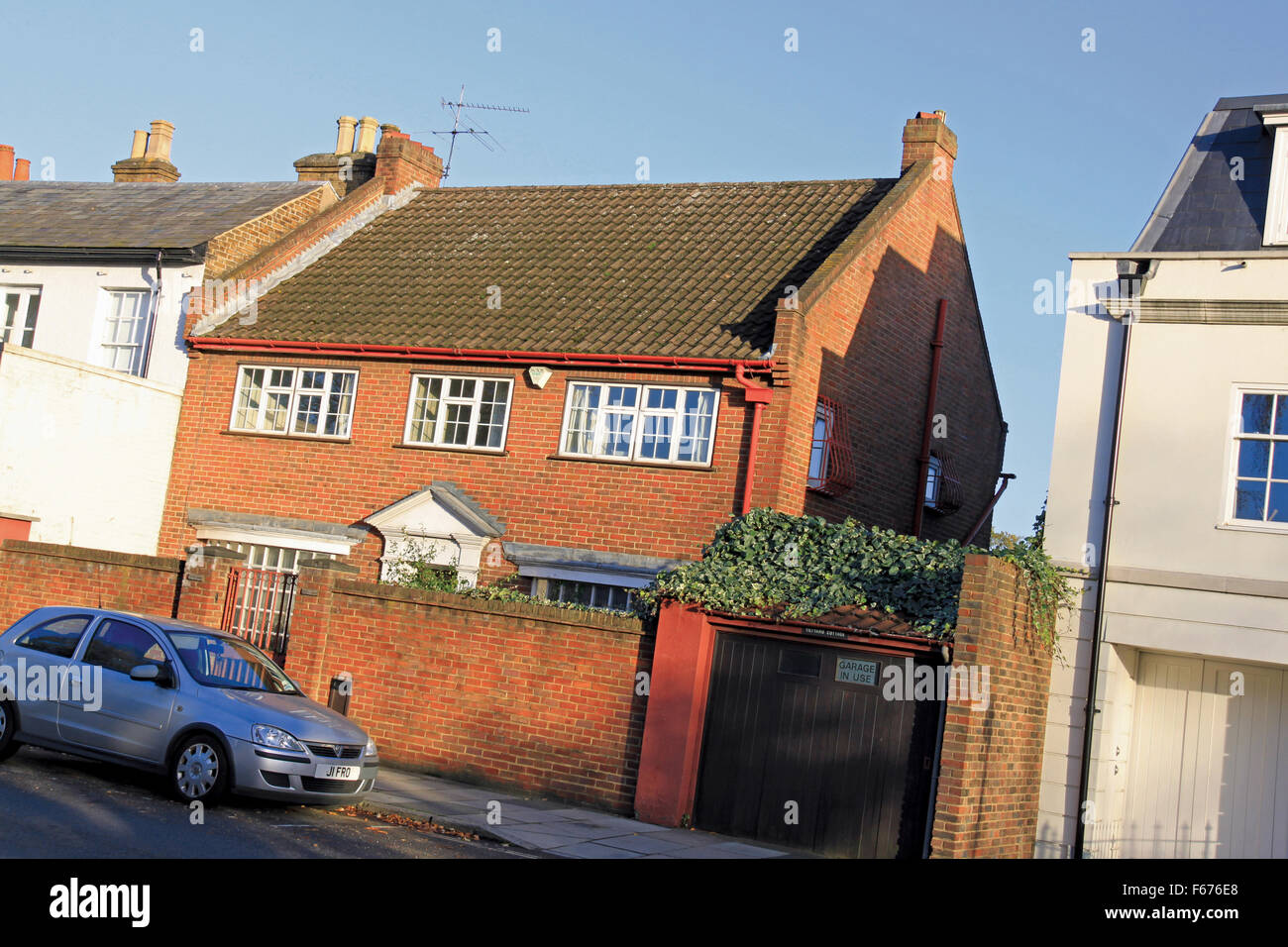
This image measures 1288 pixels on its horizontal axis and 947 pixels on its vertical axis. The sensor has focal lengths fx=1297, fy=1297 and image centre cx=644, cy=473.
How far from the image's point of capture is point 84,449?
68.1ft

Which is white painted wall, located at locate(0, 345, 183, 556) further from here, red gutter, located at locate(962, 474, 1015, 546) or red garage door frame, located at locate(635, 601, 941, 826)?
red gutter, located at locate(962, 474, 1015, 546)

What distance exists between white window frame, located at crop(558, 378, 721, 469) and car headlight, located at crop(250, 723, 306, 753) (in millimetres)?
7917

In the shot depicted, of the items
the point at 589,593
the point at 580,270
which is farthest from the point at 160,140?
the point at 589,593

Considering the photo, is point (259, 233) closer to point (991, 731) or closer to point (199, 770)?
point (199, 770)

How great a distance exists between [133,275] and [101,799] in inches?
567

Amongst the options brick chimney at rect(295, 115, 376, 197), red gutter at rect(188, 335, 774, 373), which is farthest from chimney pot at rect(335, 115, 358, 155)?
red gutter at rect(188, 335, 774, 373)

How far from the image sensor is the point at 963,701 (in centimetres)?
1245

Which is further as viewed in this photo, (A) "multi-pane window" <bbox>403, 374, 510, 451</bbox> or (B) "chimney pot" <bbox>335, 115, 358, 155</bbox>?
(B) "chimney pot" <bbox>335, 115, 358, 155</bbox>

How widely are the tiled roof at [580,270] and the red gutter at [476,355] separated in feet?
0.47

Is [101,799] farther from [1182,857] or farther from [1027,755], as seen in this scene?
[1182,857]

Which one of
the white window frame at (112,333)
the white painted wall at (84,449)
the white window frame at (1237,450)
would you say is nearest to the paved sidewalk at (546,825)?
the white window frame at (1237,450)

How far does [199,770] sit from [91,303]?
14.8m

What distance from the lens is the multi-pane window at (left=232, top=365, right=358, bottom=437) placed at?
20859mm
